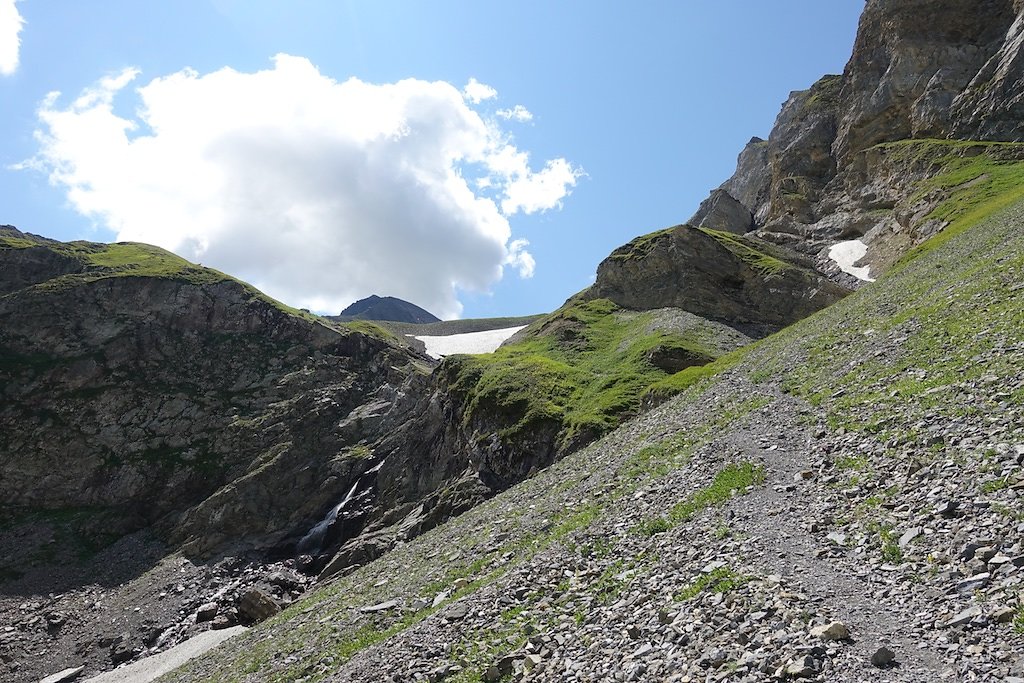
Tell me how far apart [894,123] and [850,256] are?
3537 centimetres

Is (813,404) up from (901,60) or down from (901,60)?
down

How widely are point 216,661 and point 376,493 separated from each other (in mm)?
38212

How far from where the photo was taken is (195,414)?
89500 mm

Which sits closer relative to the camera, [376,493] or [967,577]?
[967,577]

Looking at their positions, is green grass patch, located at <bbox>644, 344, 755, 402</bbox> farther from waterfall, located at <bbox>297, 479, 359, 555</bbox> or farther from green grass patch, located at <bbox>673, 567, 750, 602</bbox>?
waterfall, located at <bbox>297, 479, 359, 555</bbox>

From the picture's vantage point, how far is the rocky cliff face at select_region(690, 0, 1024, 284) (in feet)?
314

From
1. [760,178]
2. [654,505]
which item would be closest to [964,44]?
[760,178]

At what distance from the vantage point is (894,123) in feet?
376

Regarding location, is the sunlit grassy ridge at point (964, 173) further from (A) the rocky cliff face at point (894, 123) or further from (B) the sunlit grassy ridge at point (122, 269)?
(B) the sunlit grassy ridge at point (122, 269)

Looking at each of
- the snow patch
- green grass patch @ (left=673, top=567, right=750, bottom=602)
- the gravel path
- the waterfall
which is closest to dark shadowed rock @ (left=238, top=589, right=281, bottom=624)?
the gravel path

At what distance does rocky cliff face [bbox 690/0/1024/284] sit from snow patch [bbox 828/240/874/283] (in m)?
1.20

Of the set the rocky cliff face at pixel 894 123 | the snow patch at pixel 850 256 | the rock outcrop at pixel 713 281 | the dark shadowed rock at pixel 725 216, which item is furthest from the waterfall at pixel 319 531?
the dark shadowed rock at pixel 725 216

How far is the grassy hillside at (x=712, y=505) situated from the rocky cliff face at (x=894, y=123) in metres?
65.6

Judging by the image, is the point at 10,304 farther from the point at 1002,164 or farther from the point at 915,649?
the point at 1002,164
